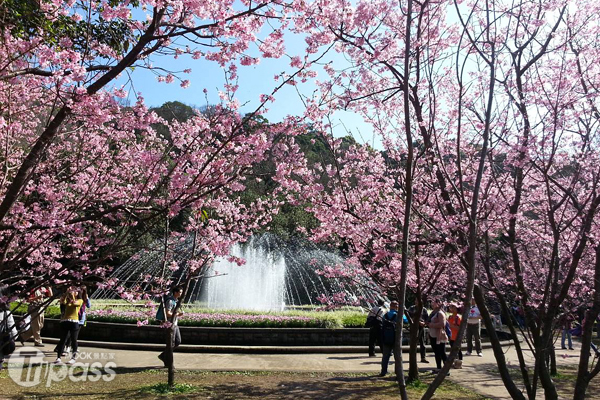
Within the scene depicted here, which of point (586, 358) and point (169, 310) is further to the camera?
point (169, 310)

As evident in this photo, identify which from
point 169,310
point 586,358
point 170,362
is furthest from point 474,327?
point 170,362

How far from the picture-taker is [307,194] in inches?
324

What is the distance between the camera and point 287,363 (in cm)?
977

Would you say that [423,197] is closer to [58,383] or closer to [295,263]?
[58,383]

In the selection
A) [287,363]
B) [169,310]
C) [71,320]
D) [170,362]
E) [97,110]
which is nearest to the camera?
[97,110]

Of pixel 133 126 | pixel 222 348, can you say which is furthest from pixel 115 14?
pixel 222 348

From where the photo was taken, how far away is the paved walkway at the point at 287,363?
8875 millimetres

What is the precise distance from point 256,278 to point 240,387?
1393cm

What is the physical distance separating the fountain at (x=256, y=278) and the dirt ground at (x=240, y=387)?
10400 mm

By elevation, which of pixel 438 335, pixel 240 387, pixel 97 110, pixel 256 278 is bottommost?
pixel 240 387

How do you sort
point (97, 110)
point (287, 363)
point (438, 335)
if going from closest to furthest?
point (97, 110) < point (438, 335) < point (287, 363)

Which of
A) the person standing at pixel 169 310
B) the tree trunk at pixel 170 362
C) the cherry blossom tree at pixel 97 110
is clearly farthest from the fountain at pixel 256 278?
the cherry blossom tree at pixel 97 110

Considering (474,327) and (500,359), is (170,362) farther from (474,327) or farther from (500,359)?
(474,327)

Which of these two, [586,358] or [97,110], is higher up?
[97,110]
